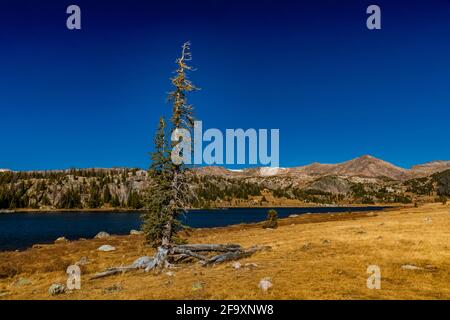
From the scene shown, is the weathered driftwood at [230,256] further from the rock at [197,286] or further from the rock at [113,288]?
the rock at [113,288]

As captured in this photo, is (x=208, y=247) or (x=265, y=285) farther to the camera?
(x=208, y=247)

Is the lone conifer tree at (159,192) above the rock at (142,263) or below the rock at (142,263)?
above

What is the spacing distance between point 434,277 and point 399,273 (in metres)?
2.13

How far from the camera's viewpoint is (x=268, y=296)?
18.8 metres

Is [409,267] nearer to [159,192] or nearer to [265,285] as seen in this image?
[265,285]

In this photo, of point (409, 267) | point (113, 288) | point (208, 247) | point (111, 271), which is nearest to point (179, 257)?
point (208, 247)

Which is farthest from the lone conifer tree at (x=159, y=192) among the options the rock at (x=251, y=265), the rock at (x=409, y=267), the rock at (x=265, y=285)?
the rock at (x=409, y=267)

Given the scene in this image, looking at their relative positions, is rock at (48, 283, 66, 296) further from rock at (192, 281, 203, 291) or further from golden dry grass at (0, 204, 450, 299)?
rock at (192, 281, 203, 291)

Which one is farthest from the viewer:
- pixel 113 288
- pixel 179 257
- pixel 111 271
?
pixel 179 257

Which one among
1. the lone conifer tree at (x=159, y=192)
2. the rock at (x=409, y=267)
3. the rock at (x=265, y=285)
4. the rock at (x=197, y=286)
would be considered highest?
the lone conifer tree at (x=159, y=192)

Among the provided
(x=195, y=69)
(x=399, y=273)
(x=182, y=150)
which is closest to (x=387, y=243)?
(x=399, y=273)

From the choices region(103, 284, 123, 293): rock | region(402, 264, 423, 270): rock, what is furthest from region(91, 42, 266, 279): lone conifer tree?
region(402, 264, 423, 270): rock
